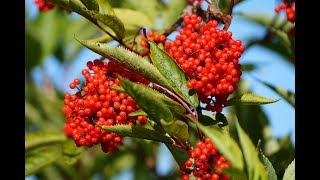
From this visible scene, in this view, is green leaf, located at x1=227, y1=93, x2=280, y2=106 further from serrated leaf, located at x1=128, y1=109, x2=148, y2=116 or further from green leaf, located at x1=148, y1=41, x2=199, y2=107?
serrated leaf, located at x1=128, y1=109, x2=148, y2=116

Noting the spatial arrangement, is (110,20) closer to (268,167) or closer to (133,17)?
(133,17)

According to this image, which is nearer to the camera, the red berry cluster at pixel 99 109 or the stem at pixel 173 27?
the red berry cluster at pixel 99 109

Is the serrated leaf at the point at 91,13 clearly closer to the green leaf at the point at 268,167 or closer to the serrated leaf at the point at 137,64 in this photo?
the serrated leaf at the point at 137,64

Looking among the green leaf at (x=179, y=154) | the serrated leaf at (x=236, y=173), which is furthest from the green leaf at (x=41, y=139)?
the serrated leaf at (x=236, y=173)

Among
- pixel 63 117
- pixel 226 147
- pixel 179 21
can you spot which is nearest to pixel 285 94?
pixel 179 21

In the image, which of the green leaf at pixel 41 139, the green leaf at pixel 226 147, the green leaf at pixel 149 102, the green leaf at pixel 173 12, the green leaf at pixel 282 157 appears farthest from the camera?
the green leaf at pixel 41 139
